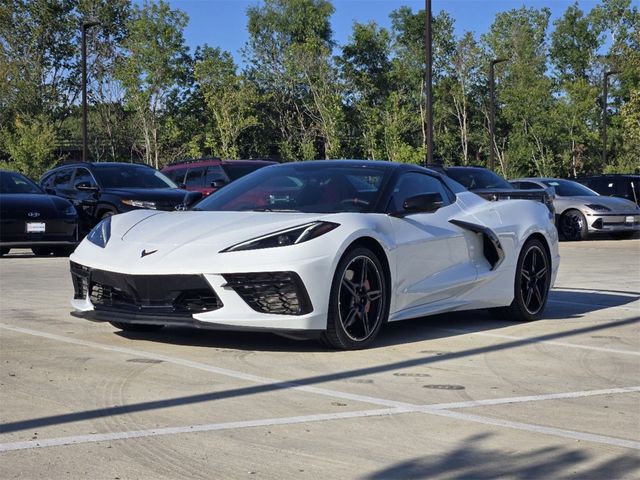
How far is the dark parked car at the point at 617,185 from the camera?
2711 centimetres

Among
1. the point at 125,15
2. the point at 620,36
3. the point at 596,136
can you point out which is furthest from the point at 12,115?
the point at 620,36

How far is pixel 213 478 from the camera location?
12.1 feet

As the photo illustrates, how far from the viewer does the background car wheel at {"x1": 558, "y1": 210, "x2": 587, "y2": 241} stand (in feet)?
75.8

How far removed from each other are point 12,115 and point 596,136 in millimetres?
34625

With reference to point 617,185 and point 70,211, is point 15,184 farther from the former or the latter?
point 617,185

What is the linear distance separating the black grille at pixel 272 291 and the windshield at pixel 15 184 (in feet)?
35.3

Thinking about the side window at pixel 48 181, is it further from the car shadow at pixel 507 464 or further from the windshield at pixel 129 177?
the car shadow at pixel 507 464

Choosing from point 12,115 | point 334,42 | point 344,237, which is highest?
point 334,42

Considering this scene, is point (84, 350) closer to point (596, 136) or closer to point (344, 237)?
point (344, 237)

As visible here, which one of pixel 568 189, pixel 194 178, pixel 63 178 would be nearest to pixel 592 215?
pixel 568 189

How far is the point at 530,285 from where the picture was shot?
342 inches

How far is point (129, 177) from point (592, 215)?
11.0 meters

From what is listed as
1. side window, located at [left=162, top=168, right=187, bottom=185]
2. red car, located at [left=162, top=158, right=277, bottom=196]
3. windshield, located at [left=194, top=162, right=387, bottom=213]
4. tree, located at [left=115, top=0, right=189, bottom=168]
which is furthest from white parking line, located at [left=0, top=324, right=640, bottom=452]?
tree, located at [left=115, top=0, right=189, bottom=168]

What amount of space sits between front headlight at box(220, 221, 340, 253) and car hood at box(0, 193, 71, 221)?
9.58 metres
